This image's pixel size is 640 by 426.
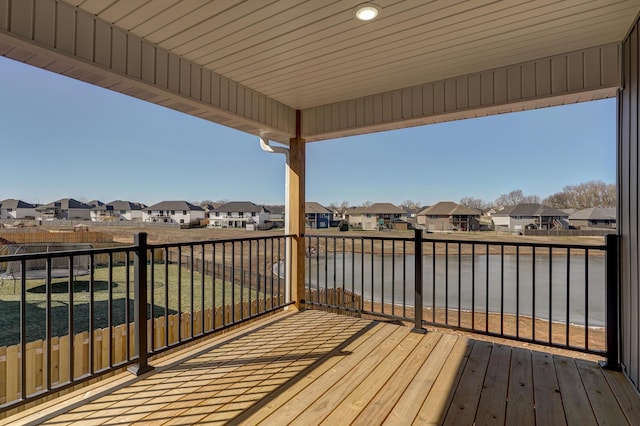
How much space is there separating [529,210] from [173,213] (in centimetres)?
1198

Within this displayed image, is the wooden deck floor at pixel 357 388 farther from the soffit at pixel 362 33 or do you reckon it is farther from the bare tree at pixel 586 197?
the soffit at pixel 362 33

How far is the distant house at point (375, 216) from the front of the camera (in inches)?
319

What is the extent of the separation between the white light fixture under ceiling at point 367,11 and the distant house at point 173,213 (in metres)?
10.8

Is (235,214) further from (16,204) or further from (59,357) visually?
(59,357)

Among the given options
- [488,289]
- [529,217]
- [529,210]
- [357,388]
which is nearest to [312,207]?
[488,289]


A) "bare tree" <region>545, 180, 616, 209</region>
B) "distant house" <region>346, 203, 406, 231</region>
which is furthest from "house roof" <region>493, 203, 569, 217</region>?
"distant house" <region>346, 203, 406, 231</region>

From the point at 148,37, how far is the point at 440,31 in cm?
214

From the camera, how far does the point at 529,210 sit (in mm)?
5230

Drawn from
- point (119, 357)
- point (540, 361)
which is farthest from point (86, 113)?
point (540, 361)

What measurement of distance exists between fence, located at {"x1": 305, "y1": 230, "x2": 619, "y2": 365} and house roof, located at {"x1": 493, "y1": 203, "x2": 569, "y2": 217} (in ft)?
1.93

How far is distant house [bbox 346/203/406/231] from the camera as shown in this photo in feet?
26.6

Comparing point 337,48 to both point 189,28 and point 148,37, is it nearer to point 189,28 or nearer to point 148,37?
point 189,28

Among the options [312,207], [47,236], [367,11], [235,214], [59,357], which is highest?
[367,11]

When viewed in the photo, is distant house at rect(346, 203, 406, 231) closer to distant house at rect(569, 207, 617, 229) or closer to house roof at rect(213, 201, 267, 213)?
distant house at rect(569, 207, 617, 229)
